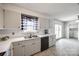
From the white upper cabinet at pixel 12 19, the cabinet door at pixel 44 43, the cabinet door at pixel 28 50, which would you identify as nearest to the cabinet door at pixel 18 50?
the cabinet door at pixel 28 50

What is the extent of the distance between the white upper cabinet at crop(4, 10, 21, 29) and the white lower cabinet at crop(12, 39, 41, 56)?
19.6 inches

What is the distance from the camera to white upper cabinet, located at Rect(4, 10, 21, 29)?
1.91m

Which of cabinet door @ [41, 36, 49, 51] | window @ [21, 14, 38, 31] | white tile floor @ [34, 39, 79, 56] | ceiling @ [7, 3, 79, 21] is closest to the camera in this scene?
ceiling @ [7, 3, 79, 21]

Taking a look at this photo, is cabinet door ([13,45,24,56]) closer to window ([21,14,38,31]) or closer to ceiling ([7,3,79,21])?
window ([21,14,38,31])

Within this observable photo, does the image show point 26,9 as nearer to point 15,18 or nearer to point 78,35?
point 15,18

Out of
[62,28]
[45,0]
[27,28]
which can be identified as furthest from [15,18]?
[45,0]

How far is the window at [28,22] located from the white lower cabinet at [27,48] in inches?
16.1

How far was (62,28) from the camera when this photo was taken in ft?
7.23

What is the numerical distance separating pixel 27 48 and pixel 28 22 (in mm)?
750

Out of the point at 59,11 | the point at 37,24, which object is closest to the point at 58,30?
the point at 59,11

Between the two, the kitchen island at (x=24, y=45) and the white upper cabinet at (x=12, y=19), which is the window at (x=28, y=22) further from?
the kitchen island at (x=24, y=45)

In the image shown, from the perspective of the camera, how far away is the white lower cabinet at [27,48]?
193 centimetres

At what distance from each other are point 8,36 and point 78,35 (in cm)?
188

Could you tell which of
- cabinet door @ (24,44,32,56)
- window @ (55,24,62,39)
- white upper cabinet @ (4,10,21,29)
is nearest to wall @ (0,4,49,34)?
white upper cabinet @ (4,10,21,29)
